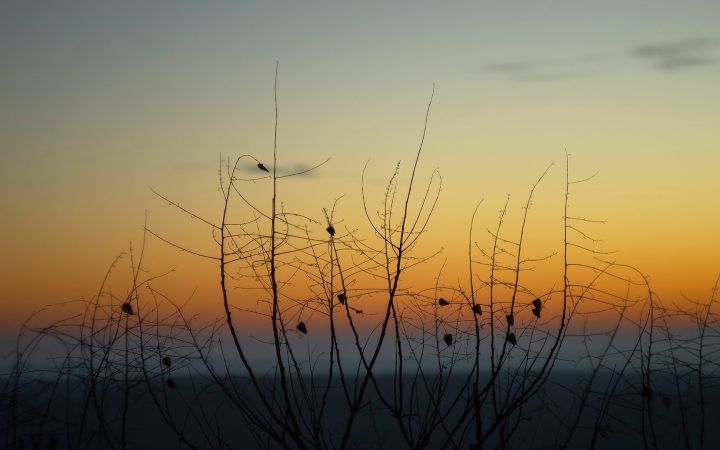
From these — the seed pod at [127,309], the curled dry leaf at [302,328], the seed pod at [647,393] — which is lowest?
the seed pod at [647,393]

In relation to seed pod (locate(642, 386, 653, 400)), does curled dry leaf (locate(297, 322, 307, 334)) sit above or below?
above

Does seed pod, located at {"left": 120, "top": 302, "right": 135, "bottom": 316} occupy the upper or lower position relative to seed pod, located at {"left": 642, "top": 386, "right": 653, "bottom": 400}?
upper

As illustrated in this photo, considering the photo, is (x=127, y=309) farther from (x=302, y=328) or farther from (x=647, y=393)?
(x=647, y=393)

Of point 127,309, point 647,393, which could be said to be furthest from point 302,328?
point 647,393

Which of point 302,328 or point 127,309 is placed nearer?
point 302,328

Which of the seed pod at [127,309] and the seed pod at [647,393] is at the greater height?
the seed pod at [127,309]

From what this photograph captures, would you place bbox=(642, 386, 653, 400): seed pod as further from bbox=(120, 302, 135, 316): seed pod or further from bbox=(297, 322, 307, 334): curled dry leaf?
bbox=(120, 302, 135, 316): seed pod

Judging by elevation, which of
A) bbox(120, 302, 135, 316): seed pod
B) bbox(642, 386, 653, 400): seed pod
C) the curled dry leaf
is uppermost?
bbox(120, 302, 135, 316): seed pod

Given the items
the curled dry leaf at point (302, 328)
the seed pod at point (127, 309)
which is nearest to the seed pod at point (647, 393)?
the curled dry leaf at point (302, 328)

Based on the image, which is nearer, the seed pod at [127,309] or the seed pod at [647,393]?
the seed pod at [647,393]

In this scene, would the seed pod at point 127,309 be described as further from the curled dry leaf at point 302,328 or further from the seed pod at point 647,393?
the seed pod at point 647,393

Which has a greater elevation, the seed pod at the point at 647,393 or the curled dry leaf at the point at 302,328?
the curled dry leaf at the point at 302,328

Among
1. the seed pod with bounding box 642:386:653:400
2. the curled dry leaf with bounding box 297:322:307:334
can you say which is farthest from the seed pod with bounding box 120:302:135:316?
the seed pod with bounding box 642:386:653:400

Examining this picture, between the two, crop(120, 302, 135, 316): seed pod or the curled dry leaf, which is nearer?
the curled dry leaf
